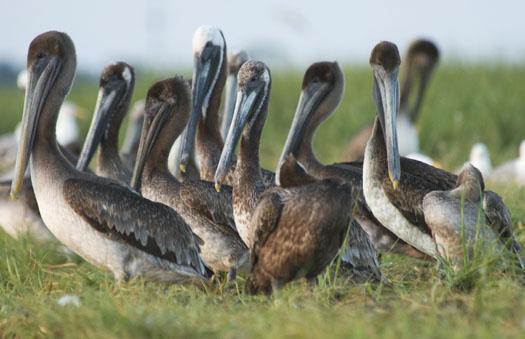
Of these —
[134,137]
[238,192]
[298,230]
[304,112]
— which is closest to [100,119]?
[304,112]

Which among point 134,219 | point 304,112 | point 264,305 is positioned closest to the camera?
point 264,305

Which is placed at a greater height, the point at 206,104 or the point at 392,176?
the point at 206,104

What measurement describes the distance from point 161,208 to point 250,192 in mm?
621

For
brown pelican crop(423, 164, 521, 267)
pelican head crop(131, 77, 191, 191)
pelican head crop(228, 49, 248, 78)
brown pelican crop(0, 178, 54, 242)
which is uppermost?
pelican head crop(228, 49, 248, 78)

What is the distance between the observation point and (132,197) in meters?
6.42

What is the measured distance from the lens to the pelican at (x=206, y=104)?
25.1 ft

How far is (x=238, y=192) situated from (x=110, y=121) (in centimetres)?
238

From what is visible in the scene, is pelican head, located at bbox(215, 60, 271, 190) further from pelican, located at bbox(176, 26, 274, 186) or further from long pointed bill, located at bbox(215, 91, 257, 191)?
pelican, located at bbox(176, 26, 274, 186)

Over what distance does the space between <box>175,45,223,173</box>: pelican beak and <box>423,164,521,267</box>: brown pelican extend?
2306 mm

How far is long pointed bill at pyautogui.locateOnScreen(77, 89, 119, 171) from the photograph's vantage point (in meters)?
8.11

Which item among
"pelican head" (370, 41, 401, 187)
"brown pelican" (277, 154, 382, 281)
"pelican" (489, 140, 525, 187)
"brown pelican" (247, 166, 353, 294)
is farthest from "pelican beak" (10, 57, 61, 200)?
"pelican" (489, 140, 525, 187)

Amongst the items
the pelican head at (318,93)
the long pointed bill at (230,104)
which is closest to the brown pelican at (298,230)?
the pelican head at (318,93)

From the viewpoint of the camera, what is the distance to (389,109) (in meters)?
6.61

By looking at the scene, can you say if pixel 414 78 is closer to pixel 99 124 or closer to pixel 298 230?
pixel 99 124
